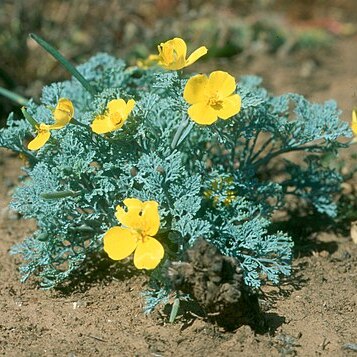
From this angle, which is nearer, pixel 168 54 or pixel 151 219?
pixel 151 219

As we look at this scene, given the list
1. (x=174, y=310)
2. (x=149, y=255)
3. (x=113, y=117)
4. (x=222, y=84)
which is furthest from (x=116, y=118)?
(x=174, y=310)

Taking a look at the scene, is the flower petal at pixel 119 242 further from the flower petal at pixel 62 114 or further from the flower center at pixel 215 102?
the flower center at pixel 215 102

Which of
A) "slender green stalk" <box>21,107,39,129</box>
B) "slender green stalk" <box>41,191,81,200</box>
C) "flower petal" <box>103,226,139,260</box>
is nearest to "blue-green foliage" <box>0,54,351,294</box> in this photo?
"slender green stalk" <box>41,191,81,200</box>

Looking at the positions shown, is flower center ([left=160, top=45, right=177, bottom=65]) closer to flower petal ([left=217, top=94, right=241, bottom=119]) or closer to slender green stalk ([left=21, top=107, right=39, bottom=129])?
flower petal ([left=217, top=94, right=241, bottom=119])

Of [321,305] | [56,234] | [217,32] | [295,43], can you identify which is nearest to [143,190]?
[56,234]

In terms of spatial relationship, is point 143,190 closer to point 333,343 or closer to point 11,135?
point 11,135

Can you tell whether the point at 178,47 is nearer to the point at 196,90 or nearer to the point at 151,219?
the point at 196,90
